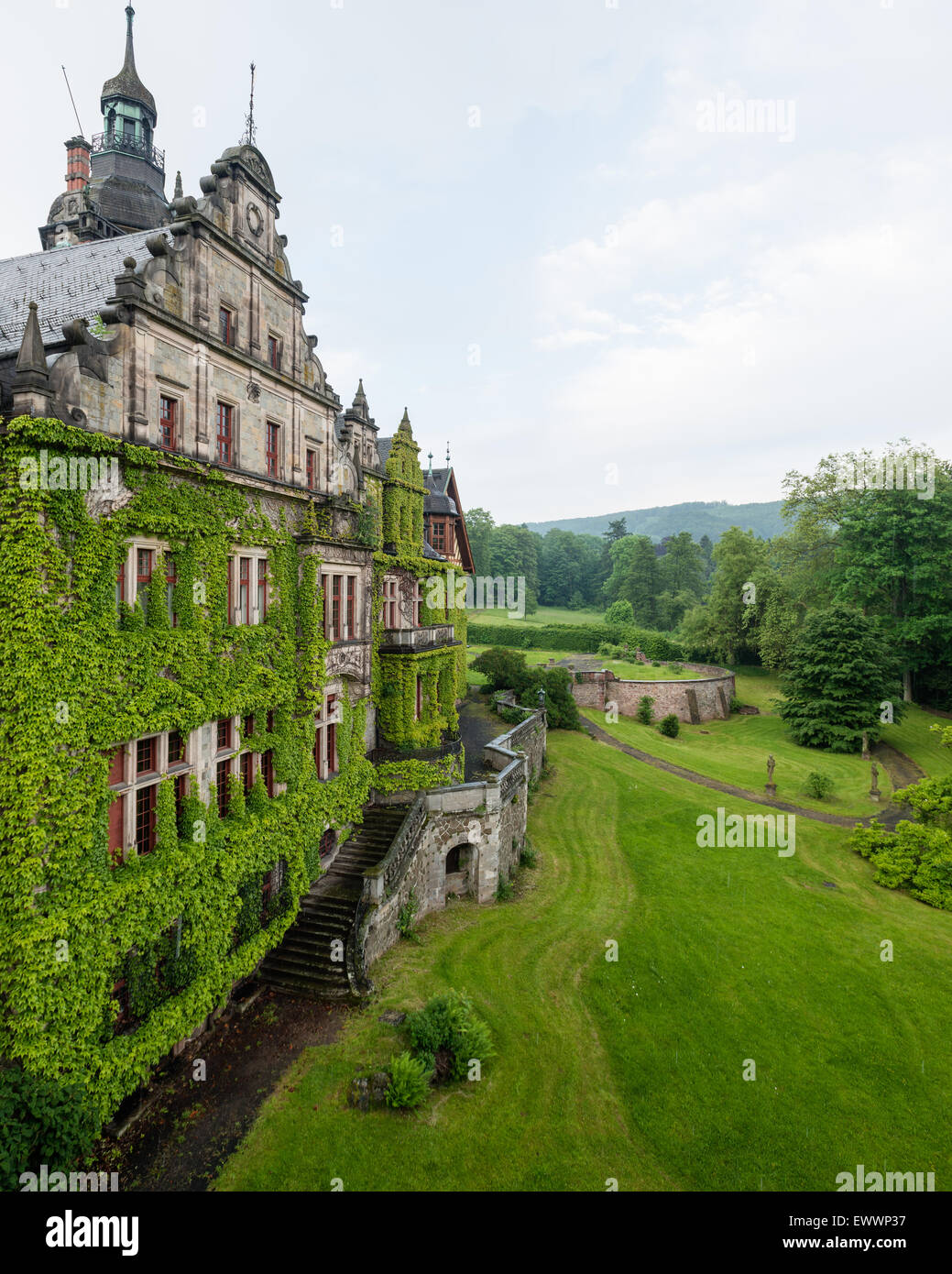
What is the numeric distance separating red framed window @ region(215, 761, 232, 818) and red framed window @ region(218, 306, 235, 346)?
1186 centimetres

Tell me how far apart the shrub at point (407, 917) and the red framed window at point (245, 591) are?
1176 cm

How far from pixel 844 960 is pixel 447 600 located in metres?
23.8

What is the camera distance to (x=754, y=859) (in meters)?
30.0

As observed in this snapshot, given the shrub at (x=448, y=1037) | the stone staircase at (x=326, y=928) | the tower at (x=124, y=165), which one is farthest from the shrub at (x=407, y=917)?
the tower at (x=124, y=165)

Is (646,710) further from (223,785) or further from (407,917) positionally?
(223,785)

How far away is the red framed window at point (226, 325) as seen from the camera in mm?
17016

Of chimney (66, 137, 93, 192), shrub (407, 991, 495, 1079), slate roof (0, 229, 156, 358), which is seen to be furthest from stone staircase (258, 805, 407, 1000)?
chimney (66, 137, 93, 192)

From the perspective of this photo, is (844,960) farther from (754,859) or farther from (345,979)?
(345,979)

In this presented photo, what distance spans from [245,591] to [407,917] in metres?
12.9

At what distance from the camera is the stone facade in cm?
5809

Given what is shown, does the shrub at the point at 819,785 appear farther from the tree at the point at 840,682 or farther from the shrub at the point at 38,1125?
the shrub at the point at 38,1125

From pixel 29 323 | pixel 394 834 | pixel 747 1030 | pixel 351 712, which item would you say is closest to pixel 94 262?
pixel 29 323

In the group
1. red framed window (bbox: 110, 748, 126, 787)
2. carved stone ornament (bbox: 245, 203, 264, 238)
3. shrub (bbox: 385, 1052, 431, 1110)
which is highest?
carved stone ornament (bbox: 245, 203, 264, 238)

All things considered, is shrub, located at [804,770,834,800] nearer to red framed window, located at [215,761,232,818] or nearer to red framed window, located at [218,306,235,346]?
red framed window, located at [215,761,232,818]
